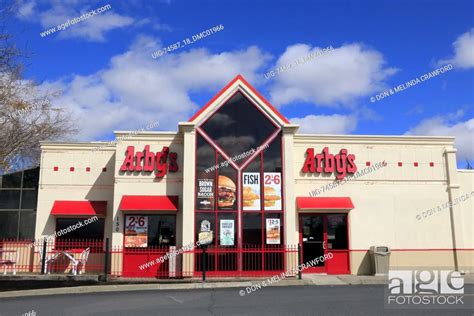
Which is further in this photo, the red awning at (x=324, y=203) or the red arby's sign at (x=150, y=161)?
the red arby's sign at (x=150, y=161)

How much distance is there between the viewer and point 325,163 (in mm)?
19859

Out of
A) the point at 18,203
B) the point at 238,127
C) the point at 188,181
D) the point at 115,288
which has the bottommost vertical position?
the point at 115,288

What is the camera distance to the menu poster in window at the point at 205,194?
18.6 meters

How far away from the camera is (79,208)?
19.8 meters

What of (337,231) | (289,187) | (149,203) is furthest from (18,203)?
(337,231)

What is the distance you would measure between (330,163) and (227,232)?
5.15 metres

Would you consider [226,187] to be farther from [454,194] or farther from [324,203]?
[454,194]

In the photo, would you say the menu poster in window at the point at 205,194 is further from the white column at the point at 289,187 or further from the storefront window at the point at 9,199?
the storefront window at the point at 9,199

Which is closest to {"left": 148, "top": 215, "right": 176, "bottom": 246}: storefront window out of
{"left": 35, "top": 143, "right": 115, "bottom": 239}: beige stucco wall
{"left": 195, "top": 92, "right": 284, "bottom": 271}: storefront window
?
{"left": 195, "top": 92, "right": 284, "bottom": 271}: storefront window

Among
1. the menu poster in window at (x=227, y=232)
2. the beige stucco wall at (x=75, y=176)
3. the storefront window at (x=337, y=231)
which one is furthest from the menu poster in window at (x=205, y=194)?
the storefront window at (x=337, y=231)

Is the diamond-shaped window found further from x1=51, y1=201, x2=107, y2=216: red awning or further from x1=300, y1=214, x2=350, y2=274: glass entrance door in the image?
x1=51, y1=201, x2=107, y2=216: red awning

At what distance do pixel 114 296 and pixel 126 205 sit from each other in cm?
572

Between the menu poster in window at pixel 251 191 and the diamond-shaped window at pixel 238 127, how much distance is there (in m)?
0.68

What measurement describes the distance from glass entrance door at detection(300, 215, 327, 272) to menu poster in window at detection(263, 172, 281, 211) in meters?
1.54
